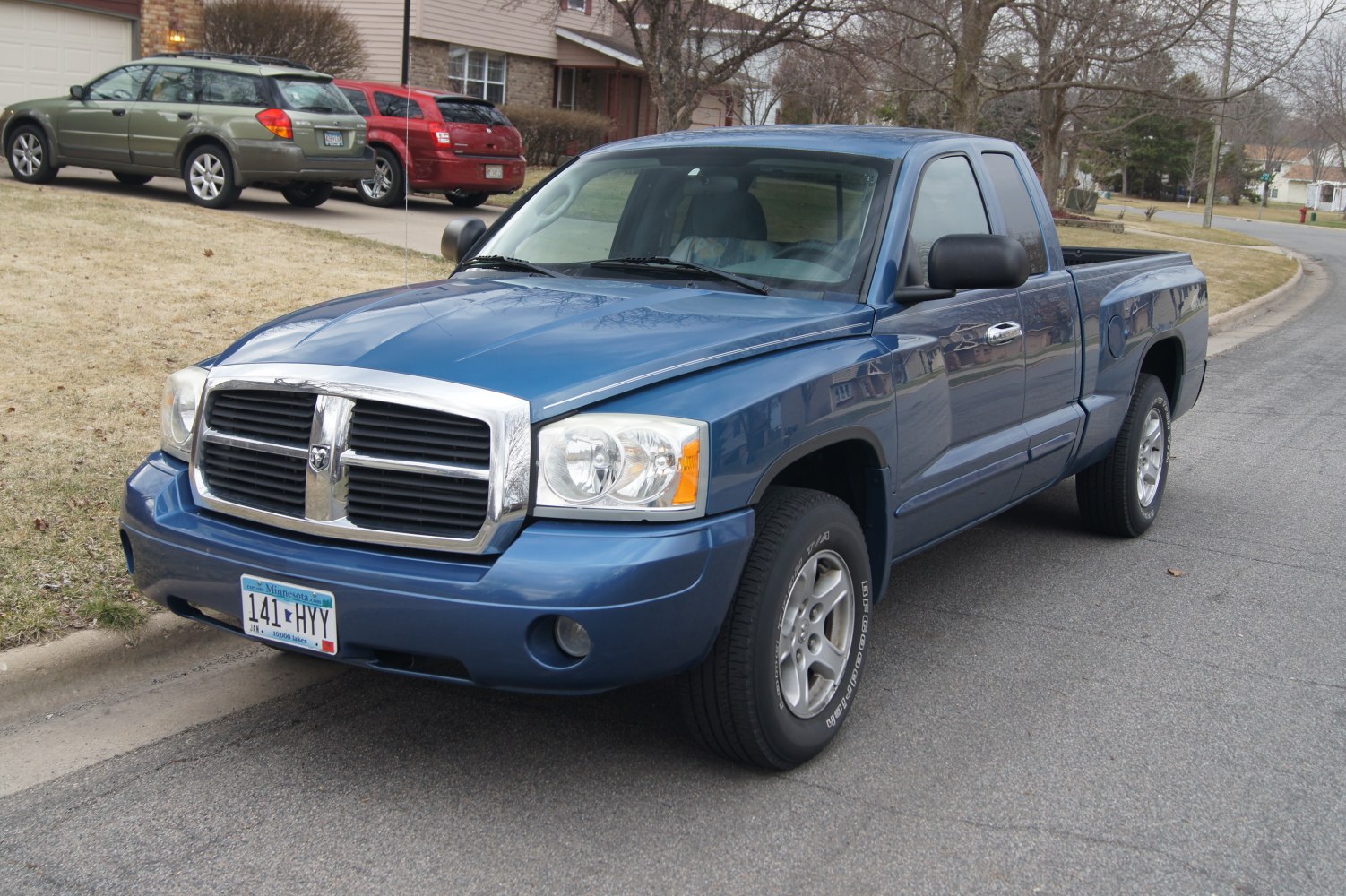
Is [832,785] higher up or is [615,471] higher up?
[615,471]

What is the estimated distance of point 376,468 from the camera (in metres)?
3.42

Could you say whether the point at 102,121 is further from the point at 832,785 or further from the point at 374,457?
the point at 832,785

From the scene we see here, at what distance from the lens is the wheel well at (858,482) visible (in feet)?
13.7

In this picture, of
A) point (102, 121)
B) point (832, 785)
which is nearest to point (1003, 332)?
point (832, 785)

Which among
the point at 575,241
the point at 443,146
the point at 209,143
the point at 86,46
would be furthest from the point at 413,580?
the point at 86,46

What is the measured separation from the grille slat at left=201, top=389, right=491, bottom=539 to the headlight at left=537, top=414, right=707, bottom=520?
17 centimetres

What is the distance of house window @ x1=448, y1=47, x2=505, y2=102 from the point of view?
105 ft

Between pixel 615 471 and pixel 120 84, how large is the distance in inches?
583

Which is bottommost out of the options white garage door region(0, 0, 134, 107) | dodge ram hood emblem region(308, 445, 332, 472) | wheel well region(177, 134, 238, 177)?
dodge ram hood emblem region(308, 445, 332, 472)

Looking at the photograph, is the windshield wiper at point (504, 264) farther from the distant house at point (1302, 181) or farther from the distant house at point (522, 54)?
the distant house at point (1302, 181)

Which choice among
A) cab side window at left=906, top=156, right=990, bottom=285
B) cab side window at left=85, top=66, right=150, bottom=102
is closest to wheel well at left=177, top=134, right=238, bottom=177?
cab side window at left=85, top=66, right=150, bottom=102

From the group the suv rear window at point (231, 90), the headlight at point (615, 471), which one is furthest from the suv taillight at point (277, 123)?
the headlight at point (615, 471)

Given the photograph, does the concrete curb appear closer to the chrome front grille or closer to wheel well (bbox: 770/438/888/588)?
the chrome front grille

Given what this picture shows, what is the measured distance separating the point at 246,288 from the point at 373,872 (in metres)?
8.09
